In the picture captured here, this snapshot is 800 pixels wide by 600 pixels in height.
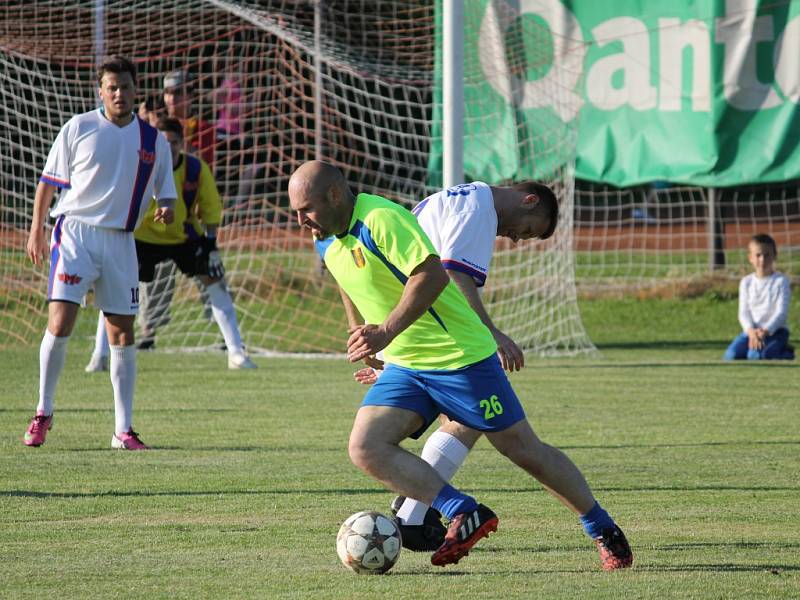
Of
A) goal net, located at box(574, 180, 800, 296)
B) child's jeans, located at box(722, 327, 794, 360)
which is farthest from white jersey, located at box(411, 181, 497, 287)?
goal net, located at box(574, 180, 800, 296)

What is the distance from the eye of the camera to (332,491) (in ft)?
21.2

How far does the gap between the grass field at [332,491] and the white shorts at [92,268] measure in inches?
34.1

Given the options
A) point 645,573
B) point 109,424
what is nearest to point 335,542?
point 645,573

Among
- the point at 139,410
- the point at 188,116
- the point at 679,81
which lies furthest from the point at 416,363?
the point at 679,81

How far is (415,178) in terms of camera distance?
636 inches

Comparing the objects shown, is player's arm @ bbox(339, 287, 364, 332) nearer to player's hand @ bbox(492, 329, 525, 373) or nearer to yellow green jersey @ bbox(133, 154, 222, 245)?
player's hand @ bbox(492, 329, 525, 373)

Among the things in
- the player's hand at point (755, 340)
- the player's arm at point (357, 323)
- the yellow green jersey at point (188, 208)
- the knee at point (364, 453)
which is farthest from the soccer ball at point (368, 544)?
the player's hand at point (755, 340)

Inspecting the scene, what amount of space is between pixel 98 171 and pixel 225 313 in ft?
14.1

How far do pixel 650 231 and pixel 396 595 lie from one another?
13045 millimetres

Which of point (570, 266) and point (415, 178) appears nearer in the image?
point (570, 266)

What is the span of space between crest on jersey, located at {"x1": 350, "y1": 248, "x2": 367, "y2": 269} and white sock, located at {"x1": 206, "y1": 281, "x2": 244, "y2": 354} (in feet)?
23.7

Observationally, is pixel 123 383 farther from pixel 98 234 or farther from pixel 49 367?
pixel 98 234

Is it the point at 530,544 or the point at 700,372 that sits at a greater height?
the point at 530,544

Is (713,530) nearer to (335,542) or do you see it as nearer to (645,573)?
(645,573)
